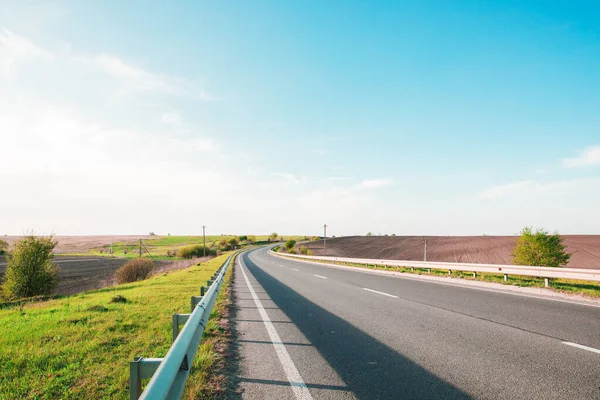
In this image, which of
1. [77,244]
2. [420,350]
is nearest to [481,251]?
[420,350]

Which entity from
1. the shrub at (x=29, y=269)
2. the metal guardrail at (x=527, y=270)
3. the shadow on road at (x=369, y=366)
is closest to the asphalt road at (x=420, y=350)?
the shadow on road at (x=369, y=366)

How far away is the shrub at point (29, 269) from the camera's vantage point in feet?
57.0

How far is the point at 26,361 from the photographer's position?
4504mm

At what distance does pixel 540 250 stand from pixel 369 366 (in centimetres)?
3100

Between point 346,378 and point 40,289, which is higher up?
point 346,378

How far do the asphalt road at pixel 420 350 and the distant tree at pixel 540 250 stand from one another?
2359cm

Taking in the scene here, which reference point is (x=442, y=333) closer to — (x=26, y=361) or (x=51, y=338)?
(x=26, y=361)

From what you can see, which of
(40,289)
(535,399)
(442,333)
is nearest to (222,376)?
(535,399)

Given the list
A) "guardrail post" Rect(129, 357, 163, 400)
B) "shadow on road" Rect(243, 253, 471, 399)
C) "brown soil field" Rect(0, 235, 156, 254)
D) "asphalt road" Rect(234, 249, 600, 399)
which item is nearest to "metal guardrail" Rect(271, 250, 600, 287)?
"asphalt road" Rect(234, 249, 600, 399)

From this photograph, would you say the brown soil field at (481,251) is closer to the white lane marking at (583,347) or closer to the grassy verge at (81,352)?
the white lane marking at (583,347)

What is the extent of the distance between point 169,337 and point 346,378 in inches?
133

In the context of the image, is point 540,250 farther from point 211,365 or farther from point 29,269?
point 29,269

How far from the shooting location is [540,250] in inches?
1089

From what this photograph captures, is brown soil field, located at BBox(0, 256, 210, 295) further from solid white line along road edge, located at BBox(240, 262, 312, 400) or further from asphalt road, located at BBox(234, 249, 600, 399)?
asphalt road, located at BBox(234, 249, 600, 399)
